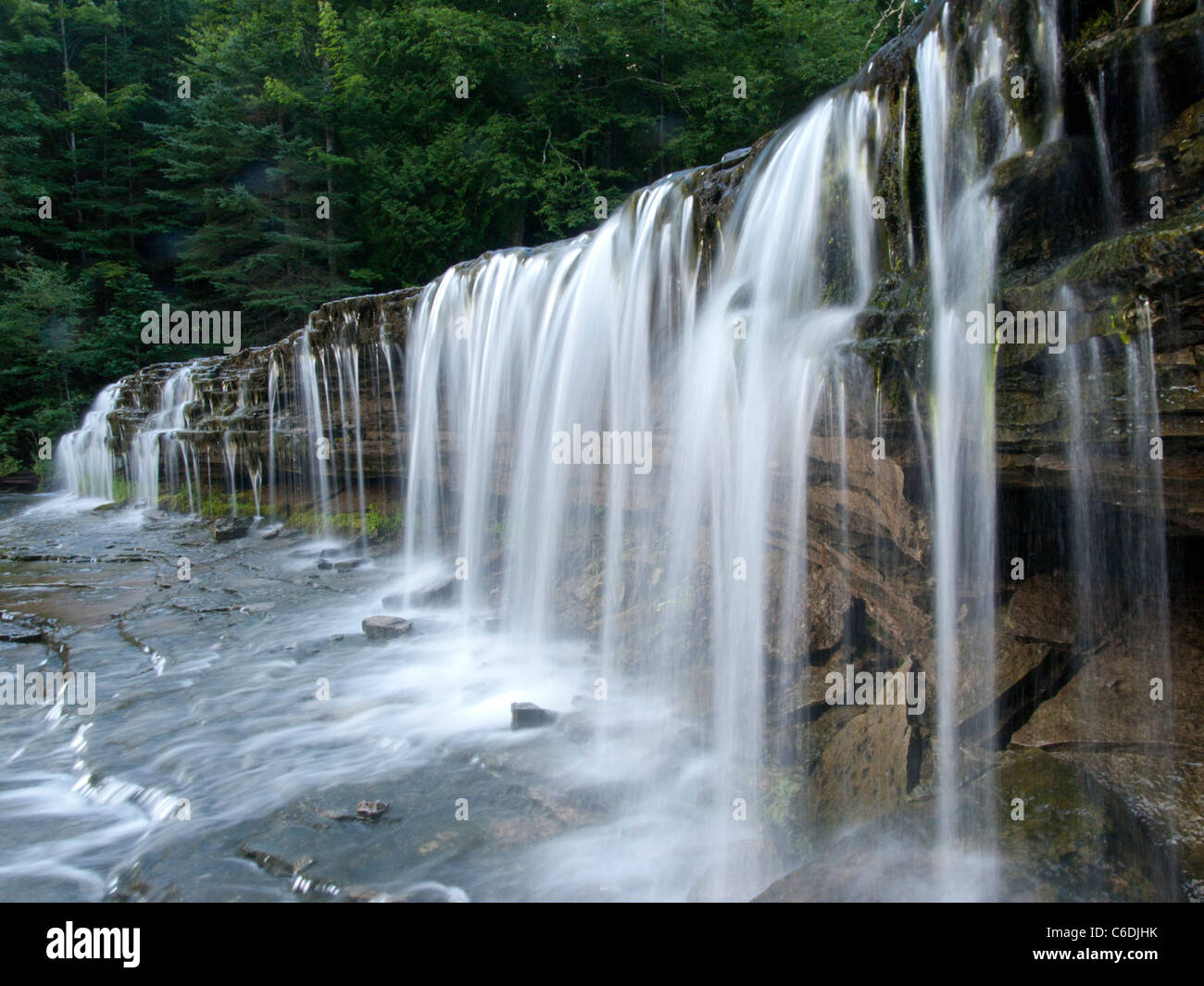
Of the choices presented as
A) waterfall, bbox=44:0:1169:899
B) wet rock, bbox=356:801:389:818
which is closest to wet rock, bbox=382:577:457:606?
waterfall, bbox=44:0:1169:899

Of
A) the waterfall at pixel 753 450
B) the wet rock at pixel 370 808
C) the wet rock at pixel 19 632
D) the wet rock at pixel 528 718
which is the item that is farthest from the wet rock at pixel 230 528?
the wet rock at pixel 370 808

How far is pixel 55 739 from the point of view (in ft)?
22.1

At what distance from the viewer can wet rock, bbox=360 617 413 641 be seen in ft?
31.3

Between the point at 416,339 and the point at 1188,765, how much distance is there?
39.0 feet

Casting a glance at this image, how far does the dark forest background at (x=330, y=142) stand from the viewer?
2084 centimetres

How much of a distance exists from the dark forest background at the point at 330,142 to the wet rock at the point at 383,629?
49.0 feet

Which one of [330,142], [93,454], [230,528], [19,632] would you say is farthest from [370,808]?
[330,142]

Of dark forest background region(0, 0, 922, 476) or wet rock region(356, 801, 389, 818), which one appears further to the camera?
dark forest background region(0, 0, 922, 476)

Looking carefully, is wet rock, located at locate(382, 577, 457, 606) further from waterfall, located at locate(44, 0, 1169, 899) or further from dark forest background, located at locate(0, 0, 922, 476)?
dark forest background, located at locate(0, 0, 922, 476)

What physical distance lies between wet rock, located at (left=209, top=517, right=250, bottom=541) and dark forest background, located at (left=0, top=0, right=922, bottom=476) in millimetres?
9869

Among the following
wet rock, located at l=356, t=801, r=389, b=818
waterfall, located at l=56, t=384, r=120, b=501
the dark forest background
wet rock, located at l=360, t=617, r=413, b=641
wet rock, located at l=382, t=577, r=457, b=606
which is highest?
the dark forest background

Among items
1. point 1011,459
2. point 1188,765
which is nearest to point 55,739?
point 1011,459

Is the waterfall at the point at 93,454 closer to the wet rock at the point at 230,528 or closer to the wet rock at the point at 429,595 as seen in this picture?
the wet rock at the point at 230,528
